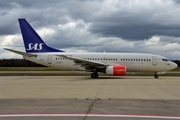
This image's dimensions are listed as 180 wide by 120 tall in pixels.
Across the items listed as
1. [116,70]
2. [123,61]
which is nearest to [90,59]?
[123,61]

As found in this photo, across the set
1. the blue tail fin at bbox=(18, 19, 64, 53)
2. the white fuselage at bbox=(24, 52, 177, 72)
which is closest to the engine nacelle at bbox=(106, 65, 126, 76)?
the white fuselage at bbox=(24, 52, 177, 72)

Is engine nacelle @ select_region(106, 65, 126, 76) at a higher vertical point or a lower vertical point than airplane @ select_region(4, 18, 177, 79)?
lower

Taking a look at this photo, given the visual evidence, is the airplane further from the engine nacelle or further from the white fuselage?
the engine nacelle

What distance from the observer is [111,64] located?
30.0 m

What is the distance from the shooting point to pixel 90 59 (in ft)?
100

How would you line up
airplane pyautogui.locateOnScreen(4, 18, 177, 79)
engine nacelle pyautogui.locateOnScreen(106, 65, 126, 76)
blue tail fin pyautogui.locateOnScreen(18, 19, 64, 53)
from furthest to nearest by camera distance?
blue tail fin pyautogui.locateOnScreen(18, 19, 64, 53) < airplane pyautogui.locateOnScreen(4, 18, 177, 79) < engine nacelle pyautogui.locateOnScreen(106, 65, 126, 76)

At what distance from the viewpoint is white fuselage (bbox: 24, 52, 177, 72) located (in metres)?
29.5

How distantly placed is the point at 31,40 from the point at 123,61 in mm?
10886

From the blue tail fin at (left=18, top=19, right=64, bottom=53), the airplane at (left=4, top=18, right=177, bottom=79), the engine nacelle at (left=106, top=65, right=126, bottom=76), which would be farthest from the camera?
the blue tail fin at (left=18, top=19, right=64, bottom=53)

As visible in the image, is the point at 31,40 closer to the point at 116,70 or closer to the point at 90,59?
the point at 90,59

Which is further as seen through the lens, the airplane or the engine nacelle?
the airplane

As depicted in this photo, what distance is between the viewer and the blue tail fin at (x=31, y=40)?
30.8 m

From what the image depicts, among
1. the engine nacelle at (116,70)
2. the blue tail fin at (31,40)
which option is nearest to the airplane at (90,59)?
the blue tail fin at (31,40)

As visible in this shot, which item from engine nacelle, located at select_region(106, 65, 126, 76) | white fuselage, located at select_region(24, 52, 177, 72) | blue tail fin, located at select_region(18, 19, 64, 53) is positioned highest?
blue tail fin, located at select_region(18, 19, 64, 53)
